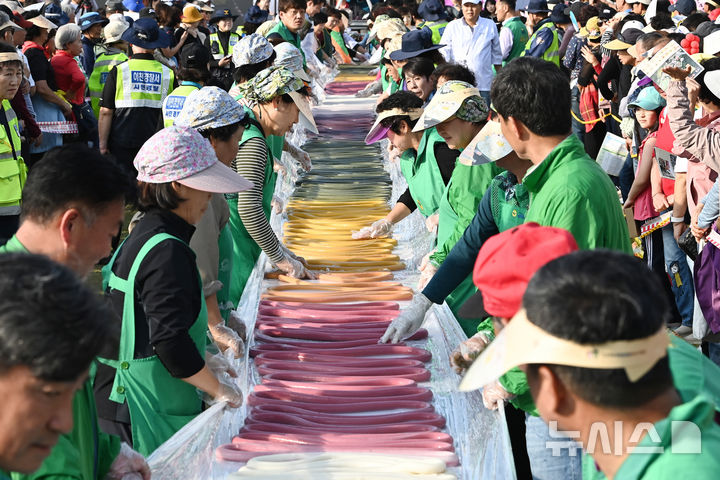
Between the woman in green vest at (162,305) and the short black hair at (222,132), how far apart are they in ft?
2.25

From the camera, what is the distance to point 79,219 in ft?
7.74

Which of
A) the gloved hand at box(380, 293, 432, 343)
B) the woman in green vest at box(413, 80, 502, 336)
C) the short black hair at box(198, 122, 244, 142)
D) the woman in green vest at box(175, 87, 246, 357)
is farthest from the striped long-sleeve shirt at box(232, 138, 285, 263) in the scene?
the gloved hand at box(380, 293, 432, 343)

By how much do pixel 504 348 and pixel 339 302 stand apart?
3.09 m

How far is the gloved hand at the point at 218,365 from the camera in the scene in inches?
132

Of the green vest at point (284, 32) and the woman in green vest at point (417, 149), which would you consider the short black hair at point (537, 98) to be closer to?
the woman in green vest at point (417, 149)

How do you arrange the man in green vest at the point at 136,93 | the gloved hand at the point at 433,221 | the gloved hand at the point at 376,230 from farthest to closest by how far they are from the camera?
the man in green vest at the point at 136,93 → the gloved hand at the point at 376,230 → the gloved hand at the point at 433,221

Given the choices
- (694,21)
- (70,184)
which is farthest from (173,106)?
(694,21)

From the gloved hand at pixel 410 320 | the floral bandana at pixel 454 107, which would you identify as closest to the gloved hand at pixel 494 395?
the gloved hand at pixel 410 320

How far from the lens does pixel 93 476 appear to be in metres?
2.34

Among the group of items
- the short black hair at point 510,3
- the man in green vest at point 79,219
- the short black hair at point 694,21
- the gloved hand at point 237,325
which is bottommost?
the short black hair at point 510,3

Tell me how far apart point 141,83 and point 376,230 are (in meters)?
2.57

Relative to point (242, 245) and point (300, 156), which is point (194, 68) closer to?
point (300, 156)

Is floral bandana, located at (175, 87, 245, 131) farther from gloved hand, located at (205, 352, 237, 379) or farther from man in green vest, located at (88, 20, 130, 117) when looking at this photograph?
man in green vest, located at (88, 20, 130, 117)

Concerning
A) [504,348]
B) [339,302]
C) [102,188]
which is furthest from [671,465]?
[339,302]
